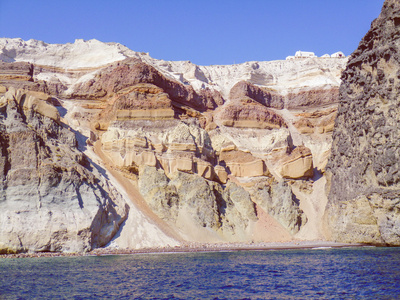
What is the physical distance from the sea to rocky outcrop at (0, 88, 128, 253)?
3.58 metres

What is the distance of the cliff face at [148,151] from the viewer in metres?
40.8

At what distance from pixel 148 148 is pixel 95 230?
16.4 m

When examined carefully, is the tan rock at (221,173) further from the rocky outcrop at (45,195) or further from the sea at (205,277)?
the sea at (205,277)

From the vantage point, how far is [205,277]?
2580 centimetres

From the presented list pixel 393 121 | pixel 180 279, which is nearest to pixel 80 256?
pixel 180 279

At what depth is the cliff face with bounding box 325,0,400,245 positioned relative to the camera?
4066 cm

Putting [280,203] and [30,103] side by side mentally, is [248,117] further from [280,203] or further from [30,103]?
[30,103]

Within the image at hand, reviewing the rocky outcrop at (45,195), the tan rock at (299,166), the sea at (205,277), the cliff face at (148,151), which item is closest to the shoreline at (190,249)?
the rocky outcrop at (45,195)

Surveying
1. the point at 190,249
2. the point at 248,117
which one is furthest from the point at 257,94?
the point at 190,249

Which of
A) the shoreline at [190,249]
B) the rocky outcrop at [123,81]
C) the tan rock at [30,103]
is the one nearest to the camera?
the shoreline at [190,249]

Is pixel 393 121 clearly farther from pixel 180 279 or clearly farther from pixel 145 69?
pixel 145 69

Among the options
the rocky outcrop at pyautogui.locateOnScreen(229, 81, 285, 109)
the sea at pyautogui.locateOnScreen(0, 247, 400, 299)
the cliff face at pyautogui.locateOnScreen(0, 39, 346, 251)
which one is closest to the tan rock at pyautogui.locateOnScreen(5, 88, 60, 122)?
the cliff face at pyautogui.locateOnScreen(0, 39, 346, 251)

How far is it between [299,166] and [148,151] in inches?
764

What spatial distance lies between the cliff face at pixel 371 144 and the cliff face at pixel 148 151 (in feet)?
25.8
